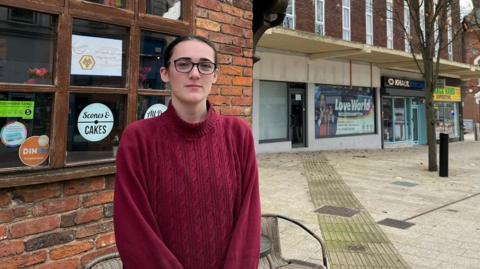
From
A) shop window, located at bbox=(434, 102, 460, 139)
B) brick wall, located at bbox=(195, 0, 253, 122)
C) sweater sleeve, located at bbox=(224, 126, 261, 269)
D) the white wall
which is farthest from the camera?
shop window, located at bbox=(434, 102, 460, 139)

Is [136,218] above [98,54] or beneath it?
beneath

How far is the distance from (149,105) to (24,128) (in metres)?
0.90

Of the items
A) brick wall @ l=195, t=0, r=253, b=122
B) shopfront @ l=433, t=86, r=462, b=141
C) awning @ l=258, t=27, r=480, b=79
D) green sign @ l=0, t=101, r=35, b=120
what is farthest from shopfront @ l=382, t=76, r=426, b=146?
green sign @ l=0, t=101, r=35, b=120

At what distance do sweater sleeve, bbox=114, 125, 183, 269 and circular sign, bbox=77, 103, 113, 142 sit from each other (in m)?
1.33

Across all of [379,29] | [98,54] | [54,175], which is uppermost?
[379,29]

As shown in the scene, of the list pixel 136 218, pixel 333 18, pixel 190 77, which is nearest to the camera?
pixel 136 218

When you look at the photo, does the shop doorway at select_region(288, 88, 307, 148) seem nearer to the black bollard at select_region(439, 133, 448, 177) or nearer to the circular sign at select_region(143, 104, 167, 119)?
the black bollard at select_region(439, 133, 448, 177)

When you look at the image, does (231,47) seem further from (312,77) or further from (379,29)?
(379,29)

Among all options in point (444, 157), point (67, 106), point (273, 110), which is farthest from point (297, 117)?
point (67, 106)

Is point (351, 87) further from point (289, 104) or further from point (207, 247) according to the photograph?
point (207, 247)

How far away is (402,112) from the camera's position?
20.2 m

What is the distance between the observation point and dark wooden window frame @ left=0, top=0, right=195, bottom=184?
2.40m

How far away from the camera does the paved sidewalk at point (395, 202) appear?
4.46m

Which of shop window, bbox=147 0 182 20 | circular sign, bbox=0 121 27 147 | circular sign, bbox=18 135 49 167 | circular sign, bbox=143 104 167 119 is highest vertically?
shop window, bbox=147 0 182 20
